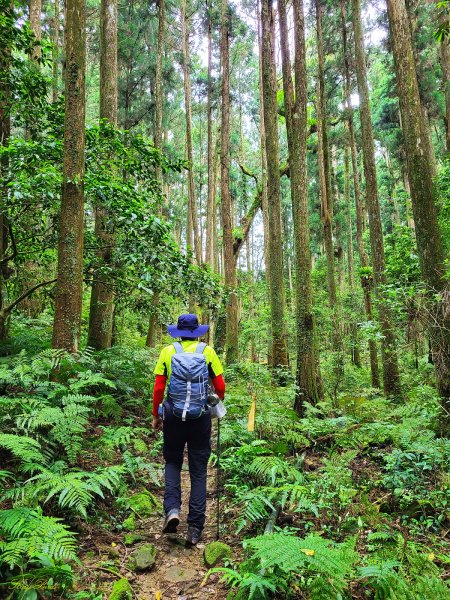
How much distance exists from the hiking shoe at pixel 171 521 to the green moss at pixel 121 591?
84cm

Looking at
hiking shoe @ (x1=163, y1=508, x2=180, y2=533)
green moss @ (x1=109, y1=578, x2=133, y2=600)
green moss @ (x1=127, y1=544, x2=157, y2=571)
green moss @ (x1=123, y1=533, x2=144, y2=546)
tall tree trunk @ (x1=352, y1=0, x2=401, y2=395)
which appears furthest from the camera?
tall tree trunk @ (x1=352, y1=0, x2=401, y2=395)

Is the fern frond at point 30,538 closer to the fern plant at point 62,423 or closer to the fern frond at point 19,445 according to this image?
the fern frond at point 19,445

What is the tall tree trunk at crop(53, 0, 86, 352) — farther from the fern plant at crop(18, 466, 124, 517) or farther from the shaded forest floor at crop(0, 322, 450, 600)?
the fern plant at crop(18, 466, 124, 517)

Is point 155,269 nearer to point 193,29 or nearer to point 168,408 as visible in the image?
point 168,408

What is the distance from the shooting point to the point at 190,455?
4.00m

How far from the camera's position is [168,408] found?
388 centimetres

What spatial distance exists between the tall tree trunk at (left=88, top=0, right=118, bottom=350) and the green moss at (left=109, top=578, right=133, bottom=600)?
206 inches

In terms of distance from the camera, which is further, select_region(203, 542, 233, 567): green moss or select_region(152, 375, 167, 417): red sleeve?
select_region(152, 375, 167, 417): red sleeve

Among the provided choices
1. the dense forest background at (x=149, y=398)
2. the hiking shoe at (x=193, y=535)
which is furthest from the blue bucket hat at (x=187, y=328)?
the hiking shoe at (x=193, y=535)

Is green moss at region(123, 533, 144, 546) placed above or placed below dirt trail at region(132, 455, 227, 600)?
above

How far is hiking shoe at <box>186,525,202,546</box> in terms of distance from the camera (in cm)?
367

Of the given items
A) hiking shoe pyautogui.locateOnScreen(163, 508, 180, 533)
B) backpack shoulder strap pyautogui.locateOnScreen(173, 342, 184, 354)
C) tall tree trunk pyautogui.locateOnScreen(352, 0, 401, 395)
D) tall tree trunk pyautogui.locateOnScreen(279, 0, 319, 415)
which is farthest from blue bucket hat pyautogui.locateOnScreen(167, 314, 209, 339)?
tall tree trunk pyautogui.locateOnScreen(352, 0, 401, 395)

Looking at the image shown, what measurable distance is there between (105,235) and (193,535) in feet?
18.8

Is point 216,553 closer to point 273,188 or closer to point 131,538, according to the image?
point 131,538
